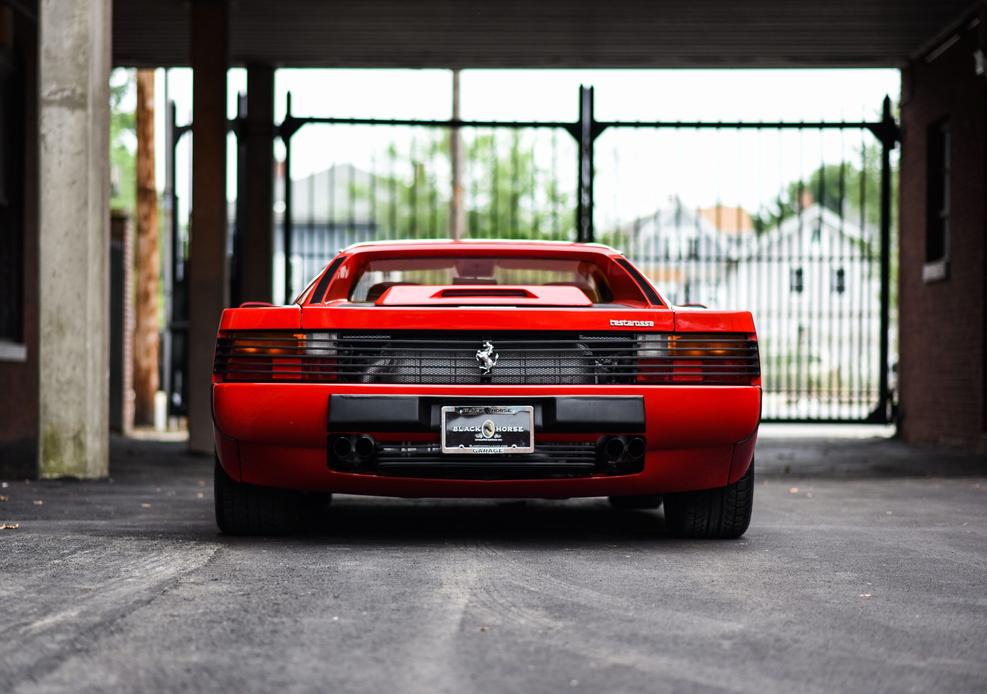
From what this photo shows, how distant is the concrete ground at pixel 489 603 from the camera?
3.20 m

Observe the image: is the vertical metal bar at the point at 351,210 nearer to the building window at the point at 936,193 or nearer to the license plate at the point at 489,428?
the building window at the point at 936,193

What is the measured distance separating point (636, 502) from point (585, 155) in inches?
225

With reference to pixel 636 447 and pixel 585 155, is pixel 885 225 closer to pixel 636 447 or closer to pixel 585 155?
pixel 585 155

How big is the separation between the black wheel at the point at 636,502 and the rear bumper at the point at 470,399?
176 centimetres

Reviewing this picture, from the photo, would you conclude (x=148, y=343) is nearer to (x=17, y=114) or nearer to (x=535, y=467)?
(x=17, y=114)

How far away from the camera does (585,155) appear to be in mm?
12500

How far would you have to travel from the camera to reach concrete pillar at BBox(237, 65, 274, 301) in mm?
15500

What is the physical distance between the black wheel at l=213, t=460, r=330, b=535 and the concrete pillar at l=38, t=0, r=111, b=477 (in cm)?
317

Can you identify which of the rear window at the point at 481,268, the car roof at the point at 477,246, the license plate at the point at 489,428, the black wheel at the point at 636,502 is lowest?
the black wheel at the point at 636,502

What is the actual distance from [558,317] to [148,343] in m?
17.2

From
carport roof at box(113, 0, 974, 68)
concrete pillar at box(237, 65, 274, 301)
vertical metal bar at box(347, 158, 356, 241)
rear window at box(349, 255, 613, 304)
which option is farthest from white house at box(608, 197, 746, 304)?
rear window at box(349, 255, 613, 304)

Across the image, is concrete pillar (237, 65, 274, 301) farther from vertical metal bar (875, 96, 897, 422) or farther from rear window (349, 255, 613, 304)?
rear window (349, 255, 613, 304)

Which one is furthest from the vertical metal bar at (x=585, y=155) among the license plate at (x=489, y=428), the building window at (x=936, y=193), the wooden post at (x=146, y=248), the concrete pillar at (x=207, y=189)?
the wooden post at (x=146, y=248)

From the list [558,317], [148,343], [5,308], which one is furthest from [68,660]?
[148,343]
